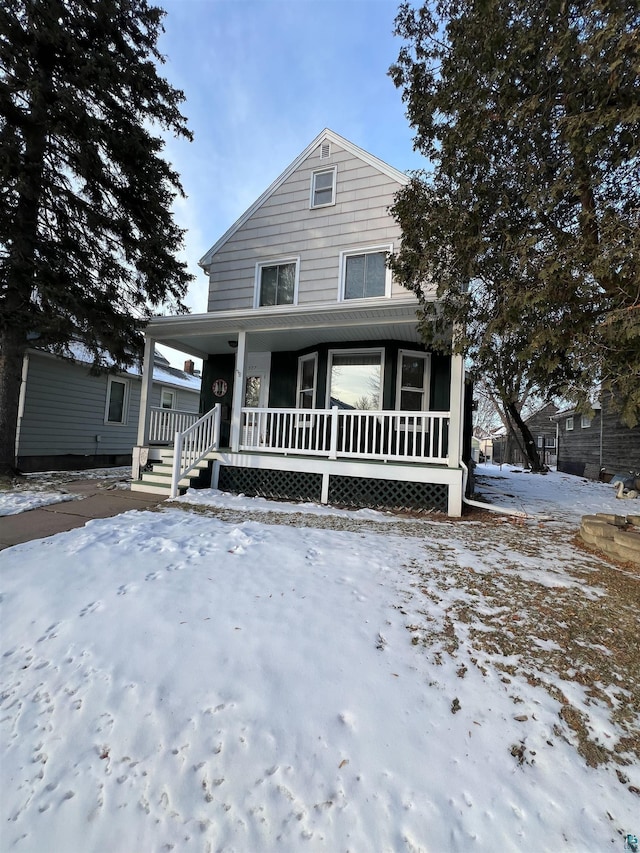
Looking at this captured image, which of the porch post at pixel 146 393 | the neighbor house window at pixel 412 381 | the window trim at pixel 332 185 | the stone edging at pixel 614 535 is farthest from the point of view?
the window trim at pixel 332 185

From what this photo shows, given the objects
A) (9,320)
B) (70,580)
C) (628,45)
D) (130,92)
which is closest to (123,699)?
(70,580)

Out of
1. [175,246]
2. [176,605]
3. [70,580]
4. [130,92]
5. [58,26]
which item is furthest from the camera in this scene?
[175,246]

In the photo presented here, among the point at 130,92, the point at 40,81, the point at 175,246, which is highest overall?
the point at 130,92

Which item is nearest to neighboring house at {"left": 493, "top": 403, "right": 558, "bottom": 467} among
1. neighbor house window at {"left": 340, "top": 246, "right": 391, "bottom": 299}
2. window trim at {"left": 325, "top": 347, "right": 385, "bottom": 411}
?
window trim at {"left": 325, "top": 347, "right": 385, "bottom": 411}

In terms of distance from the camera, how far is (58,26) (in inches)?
296

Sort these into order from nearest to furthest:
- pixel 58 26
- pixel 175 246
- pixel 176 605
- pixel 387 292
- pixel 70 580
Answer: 1. pixel 176 605
2. pixel 70 580
3. pixel 58 26
4. pixel 387 292
5. pixel 175 246

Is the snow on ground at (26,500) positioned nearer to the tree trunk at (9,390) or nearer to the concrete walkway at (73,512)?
the concrete walkway at (73,512)

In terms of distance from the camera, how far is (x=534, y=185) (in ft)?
14.2

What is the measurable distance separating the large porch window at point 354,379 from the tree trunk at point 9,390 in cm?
659

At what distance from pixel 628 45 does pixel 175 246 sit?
895 centimetres

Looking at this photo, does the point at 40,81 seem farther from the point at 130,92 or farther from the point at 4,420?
the point at 4,420

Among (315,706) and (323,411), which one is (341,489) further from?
(315,706)

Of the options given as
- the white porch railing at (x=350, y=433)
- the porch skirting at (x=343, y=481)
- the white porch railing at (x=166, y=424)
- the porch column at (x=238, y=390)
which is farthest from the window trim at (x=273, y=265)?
the porch skirting at (x=343, y=481)

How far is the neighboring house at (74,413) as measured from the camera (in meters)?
10.3
